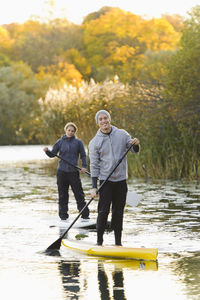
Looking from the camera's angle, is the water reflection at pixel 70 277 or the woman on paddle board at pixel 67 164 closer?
the water reflection at pixel 70 277

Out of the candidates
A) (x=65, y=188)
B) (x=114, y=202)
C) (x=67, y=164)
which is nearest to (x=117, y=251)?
(x=114, y=202)

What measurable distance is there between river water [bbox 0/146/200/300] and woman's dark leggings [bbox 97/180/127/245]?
0.49 metres

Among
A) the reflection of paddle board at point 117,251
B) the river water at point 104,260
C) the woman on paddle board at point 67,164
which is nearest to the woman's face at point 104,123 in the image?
the reflection of paddle board at point 117,251

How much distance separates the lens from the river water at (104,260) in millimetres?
6590

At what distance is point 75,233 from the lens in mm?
10703

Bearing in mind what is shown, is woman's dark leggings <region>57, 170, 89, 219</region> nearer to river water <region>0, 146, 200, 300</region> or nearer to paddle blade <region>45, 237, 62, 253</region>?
river water <region>0, 146, 200, 300</region>

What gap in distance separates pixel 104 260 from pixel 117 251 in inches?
7.1

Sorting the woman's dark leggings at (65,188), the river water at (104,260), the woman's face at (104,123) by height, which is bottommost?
the river water at (104,260)

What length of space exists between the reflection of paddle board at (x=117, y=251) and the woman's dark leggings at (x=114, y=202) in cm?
23

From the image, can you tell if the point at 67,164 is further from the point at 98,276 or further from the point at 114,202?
the point at 98,276

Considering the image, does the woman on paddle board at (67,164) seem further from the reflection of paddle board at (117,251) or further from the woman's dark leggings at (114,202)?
the woman's dark leggings at (114,202)

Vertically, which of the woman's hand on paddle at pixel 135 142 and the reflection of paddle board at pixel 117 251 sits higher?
the woman's hand on paddle at pixel 135 142

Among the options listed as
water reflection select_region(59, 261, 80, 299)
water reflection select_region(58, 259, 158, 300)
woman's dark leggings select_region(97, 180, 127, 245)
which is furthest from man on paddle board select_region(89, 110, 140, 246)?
water reflection select_region(59, 261, 80, 299)

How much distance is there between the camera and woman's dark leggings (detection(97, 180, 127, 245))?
8.62 meters
